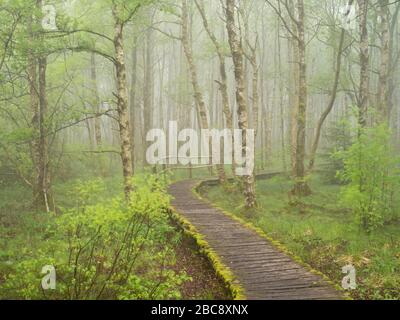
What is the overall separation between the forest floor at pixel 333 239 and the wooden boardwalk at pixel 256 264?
1037 millimetres

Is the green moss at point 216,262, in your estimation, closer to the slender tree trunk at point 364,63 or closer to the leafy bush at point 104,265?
the leafy bush at point 104,265

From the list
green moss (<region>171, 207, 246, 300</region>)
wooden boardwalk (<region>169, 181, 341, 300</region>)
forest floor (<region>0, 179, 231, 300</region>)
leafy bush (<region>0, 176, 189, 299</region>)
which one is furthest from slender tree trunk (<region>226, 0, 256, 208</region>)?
leafy bush (<region>0, 176, 189, 299</region>)

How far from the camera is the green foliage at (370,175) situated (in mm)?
10516

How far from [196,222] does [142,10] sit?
14195mm

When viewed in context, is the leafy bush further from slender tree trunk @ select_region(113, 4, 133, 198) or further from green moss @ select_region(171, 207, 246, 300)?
slender tree trunk @ select_region(113, 4, 133, 198)

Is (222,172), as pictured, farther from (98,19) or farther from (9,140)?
(98,19)

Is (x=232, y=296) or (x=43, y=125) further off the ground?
(x=43, y=125)

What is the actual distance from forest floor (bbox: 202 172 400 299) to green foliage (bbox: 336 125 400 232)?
472 mm

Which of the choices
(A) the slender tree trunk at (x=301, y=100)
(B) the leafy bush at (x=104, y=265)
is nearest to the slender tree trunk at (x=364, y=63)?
(A) the slender tree trunk at (x=301, y=100)

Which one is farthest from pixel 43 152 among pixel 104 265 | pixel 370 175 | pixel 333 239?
pixel 370 175

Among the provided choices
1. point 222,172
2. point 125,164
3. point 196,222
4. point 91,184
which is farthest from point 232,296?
point 222,172

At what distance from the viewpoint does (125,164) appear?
12211 millimetres

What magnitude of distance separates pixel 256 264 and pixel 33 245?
6053 mm

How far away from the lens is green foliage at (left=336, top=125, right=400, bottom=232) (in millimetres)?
10516
